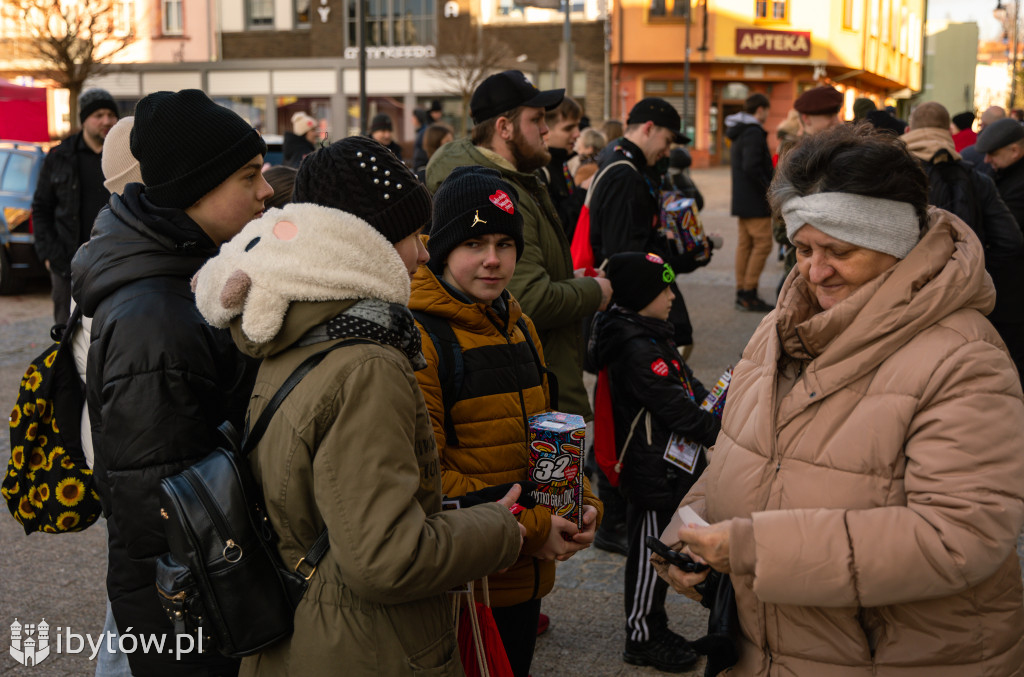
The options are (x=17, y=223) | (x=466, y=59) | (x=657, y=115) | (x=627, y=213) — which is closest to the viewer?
(x=627, y=213)

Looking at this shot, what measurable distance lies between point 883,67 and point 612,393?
48.5 m

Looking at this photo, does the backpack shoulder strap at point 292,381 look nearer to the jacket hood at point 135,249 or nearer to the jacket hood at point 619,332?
the jacket hood at point 135,249

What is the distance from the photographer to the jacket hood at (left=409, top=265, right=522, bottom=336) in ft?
9.20

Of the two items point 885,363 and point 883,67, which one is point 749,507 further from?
point 883,67

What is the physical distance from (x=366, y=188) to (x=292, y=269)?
0.27 metres

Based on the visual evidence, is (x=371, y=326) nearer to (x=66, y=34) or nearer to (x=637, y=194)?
(x=637, y=194)

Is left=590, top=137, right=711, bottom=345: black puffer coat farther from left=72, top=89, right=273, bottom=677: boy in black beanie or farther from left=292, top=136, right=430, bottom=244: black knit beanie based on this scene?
left=292, top=136, right=430, bottom=244: black knit beanie

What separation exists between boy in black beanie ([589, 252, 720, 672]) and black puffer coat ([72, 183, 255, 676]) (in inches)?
73.7

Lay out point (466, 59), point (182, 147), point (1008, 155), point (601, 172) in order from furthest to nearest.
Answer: point (466, 59) → point (1008, 155) → point (601, 172) → point (182, 147)

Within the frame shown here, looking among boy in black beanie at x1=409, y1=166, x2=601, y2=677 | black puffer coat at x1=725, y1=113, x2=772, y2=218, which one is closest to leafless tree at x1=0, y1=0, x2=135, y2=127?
black puffer coat at x1=725, y1=113, x2=772, y2=218

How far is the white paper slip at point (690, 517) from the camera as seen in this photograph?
7.20 feet

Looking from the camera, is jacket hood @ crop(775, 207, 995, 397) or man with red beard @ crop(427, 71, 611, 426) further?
man with red beard @ crop(427, 71, 611, 426)

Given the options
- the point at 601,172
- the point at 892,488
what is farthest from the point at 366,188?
the point at 601,172

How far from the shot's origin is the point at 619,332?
3877 mm
